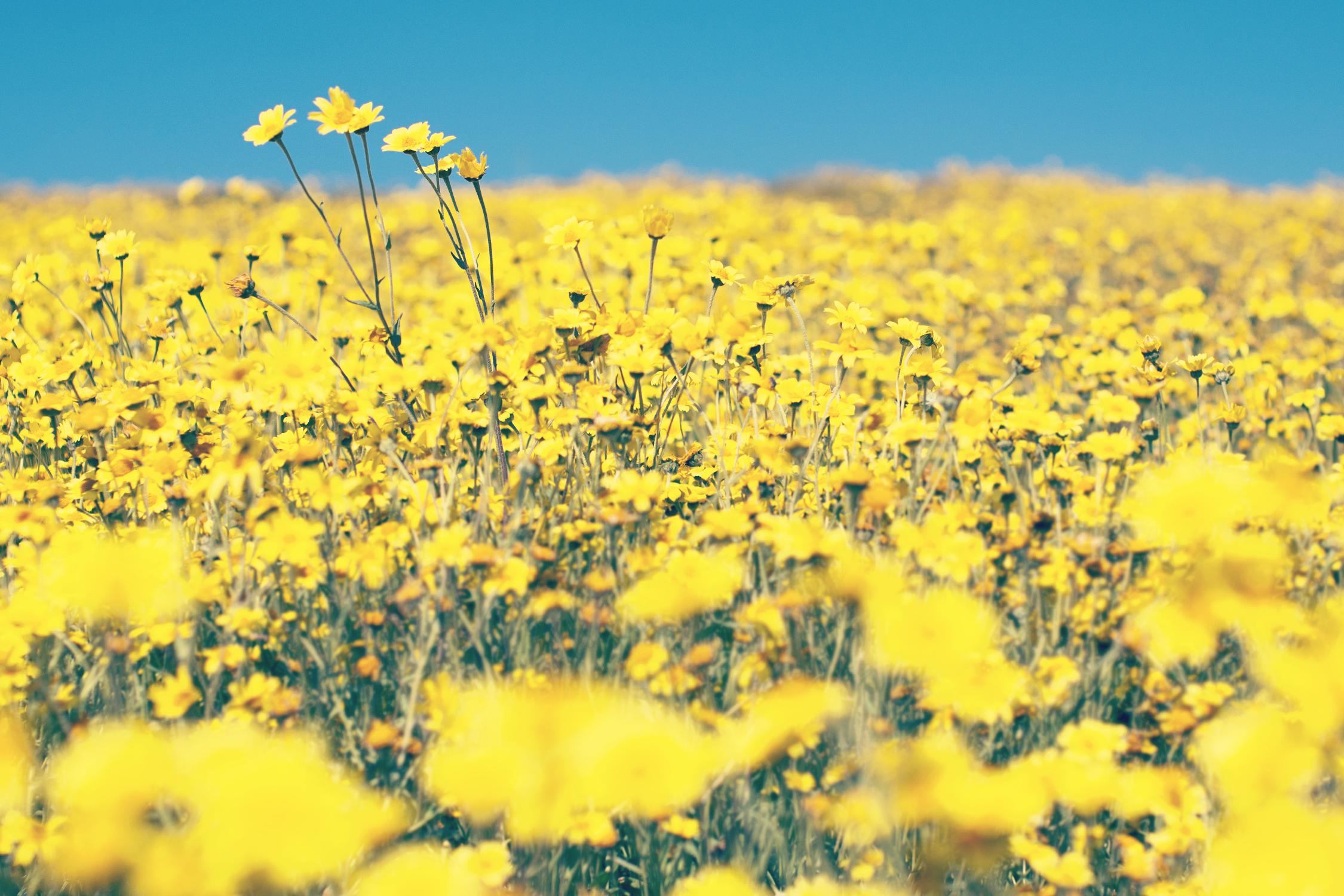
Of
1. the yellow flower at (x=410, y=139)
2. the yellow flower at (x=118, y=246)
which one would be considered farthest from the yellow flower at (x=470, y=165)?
the yellow flower at (x=118, y=246)

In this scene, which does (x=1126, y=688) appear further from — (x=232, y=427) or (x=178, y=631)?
(x=232, y=427)

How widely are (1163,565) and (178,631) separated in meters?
2.20

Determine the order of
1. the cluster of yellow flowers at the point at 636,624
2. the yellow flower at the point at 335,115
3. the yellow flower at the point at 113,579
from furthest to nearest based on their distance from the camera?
the yellow flower at the point at 335,115 < the yellow flower at the point at 113,579 < the cluster of yellow flowers at the point at 636,624

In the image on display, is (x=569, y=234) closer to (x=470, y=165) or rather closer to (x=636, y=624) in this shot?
(x=470, y=165)

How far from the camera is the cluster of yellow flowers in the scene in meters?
1.26

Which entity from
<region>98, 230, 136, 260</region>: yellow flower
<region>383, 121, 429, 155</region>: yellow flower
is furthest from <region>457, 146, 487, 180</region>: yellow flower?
<region>98, 230, 136, 260</region>: yellow flower

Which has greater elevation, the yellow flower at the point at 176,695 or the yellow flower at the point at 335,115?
the yellow flower at the point at 335,115

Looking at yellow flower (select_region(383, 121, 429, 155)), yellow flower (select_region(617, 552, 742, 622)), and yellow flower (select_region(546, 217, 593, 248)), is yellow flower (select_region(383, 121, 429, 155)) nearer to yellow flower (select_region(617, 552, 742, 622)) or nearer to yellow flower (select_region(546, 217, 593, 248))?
yellow flower (select_region(546, 217, 593, 248))

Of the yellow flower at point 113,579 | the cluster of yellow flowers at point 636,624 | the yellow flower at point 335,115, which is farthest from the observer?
the yellow flower at point 335,115

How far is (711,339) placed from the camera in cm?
298

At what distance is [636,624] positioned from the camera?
192cm

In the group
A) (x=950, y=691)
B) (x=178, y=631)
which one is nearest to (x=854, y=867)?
(x=950, y=691)

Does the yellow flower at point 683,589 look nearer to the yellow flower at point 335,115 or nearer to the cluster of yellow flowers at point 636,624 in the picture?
the cluster of yellow flowers at point 636,624

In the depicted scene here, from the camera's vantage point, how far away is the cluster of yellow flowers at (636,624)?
126cm
